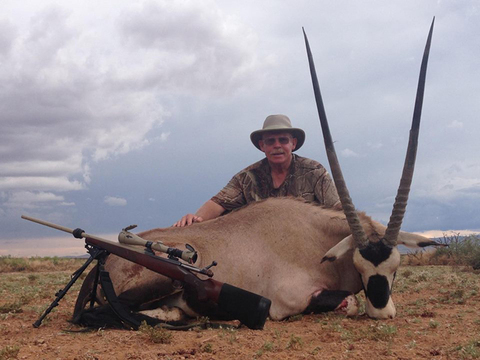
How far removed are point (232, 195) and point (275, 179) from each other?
0.73m

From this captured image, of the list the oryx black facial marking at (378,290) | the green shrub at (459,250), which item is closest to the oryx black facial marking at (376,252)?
the oryx black facial marking at (378,290)

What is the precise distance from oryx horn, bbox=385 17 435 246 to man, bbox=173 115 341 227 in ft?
6.03

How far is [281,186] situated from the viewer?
7574 mm

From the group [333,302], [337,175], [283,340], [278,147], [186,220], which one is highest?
[278,147]

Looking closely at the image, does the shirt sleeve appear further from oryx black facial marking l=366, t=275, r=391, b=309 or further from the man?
oryx black facial marking l=366, t=275, r=391, b=309

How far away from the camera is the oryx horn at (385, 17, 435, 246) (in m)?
5.20

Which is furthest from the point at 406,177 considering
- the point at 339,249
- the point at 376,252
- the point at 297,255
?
the point at 297,255

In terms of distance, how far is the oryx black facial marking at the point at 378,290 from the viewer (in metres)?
4.99

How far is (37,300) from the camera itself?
7.59m

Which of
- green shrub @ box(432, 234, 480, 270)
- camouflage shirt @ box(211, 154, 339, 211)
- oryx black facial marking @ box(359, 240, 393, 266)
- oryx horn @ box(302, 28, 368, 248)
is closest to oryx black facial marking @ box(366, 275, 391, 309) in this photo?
oryx black facial marking @ box(359, 240, 393, 266)

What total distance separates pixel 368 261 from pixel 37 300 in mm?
5273

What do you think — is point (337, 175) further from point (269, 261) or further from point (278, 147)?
point (278, 147)

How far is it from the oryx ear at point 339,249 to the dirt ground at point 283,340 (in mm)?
615

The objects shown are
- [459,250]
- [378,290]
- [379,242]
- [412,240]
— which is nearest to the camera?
[378,290]
